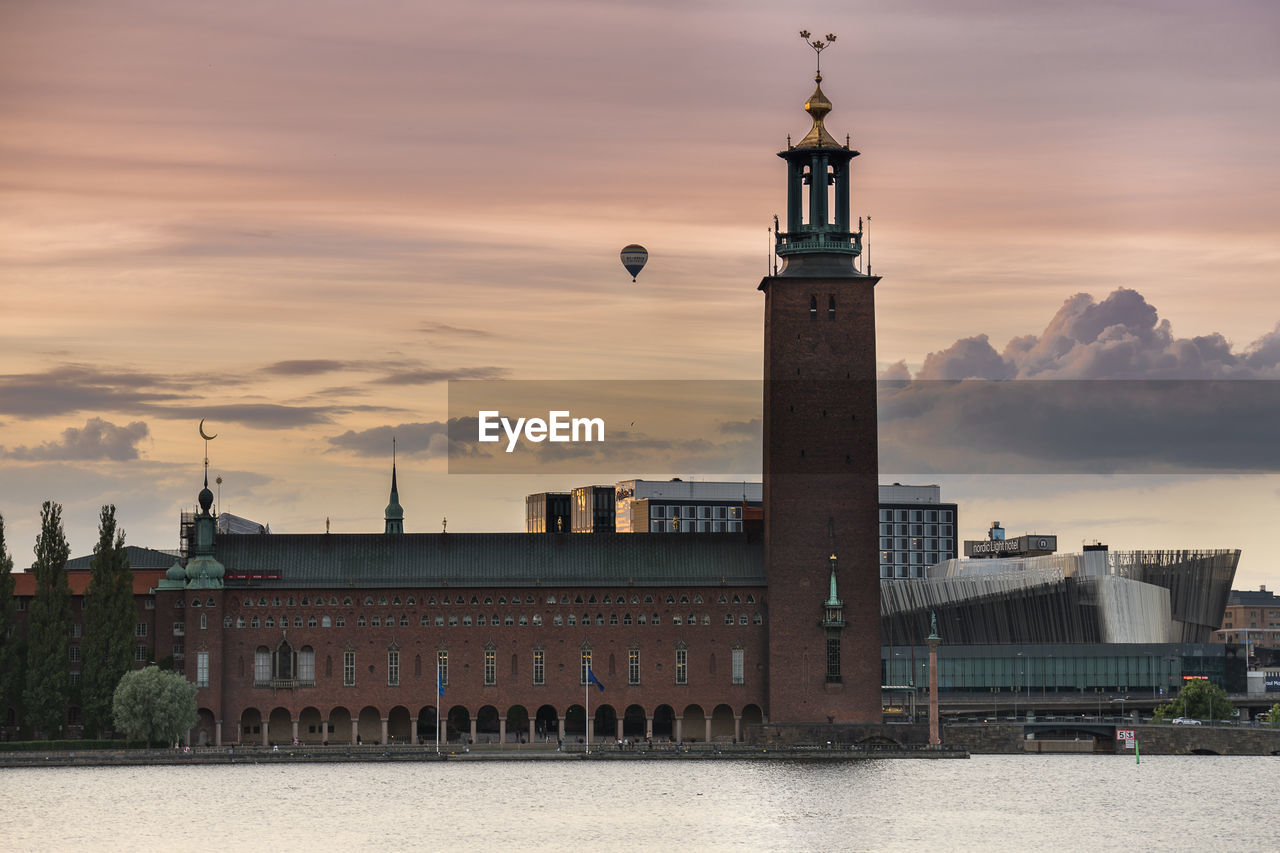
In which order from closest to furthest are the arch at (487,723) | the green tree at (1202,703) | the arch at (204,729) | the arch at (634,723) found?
the arch at (204,729), the arch at (634,723), the arch at (487,723), the green tree at (1202,703)

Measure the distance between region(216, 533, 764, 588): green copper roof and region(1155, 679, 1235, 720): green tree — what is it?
30.1 m

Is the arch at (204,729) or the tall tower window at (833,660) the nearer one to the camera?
the tall tower window at (833,660)

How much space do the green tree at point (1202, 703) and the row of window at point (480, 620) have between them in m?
30.1

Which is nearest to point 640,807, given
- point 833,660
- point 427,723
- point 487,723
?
point 833,660

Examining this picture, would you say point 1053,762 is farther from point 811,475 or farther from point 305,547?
point 305,547

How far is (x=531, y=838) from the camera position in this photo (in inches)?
3002

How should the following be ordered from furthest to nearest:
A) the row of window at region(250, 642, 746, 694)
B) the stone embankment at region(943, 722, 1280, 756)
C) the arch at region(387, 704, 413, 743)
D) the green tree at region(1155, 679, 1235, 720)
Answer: the green tree at region(1155, 679, 1235, 720)
the arch at region(387, 704, 413, 743)
the row of window at region(250, 642, 746, 694)
the stone embankment at region(943, 722, 1280, 756)

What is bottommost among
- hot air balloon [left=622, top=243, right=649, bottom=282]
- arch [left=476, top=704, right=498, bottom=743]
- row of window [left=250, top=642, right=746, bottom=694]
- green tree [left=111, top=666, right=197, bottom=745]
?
arch [left=476, top=704, right=498, bottom=743]

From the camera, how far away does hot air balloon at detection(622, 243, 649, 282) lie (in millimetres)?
A: 119312

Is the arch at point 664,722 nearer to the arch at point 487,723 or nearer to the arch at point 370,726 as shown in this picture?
the arch at point 487,723

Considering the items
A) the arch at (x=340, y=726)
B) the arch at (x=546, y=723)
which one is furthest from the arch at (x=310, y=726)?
the arch at (x=546, y=723)

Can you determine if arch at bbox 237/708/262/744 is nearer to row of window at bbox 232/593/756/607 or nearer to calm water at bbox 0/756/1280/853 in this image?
row of window at bbox 232/593/756/607

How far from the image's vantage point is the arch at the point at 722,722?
13075cm

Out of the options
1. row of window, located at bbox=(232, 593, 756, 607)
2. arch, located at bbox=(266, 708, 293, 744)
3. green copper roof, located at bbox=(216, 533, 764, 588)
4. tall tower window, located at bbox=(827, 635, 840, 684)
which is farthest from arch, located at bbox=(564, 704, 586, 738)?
arch, located at bbox=(266, 708, 293, 744)
